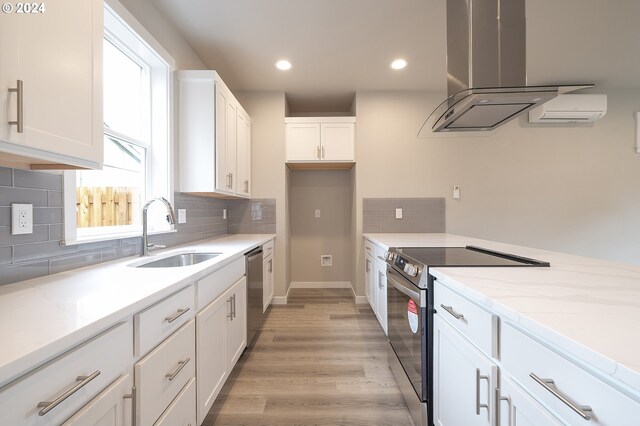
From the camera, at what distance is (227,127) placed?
2.61 metres

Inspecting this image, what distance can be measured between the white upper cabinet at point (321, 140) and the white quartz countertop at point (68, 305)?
7.82 feet

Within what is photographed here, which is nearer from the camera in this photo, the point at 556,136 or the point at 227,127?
the point at 227,127

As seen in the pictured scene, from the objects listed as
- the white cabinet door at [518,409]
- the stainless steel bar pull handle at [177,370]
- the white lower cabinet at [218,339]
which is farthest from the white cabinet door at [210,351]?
the white cabinet door at [518,409]

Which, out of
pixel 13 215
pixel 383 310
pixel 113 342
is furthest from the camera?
pixel 383 310

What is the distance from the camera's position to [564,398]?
64cm

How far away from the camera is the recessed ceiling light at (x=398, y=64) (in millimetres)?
2852

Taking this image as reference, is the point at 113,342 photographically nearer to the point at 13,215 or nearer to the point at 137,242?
the point at 13,215

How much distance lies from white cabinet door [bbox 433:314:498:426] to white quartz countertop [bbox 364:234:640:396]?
23 centimetres

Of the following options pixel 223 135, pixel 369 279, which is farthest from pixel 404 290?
pixel 223 135

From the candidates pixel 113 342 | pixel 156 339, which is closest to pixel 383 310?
pixel 156 339

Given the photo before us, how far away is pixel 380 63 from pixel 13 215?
9.86 feet

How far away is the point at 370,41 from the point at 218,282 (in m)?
2.40

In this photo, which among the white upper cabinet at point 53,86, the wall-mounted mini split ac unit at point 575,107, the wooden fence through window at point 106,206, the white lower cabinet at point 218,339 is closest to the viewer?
the white upper cabinet at point 53,86

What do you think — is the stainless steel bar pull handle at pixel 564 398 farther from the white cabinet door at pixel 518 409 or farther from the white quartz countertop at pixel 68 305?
the white quartz countertop at pixel 68 305
